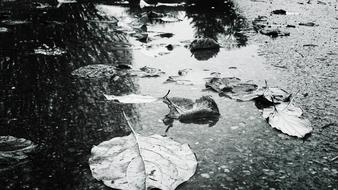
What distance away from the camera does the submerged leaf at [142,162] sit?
0.95 m

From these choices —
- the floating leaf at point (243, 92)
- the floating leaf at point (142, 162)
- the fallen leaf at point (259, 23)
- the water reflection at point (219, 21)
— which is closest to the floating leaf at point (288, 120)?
the floating leaf at point (243, 92)

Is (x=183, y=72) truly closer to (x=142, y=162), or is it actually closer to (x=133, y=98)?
(x=133, y=98)

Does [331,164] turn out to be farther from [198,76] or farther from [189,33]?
[189,33]

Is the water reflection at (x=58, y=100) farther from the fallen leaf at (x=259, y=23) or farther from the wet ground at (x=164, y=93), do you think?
the fallen leaf at (x=259, y=23)

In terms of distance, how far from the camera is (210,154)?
1117 millimetres

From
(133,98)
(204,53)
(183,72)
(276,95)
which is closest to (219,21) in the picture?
(204,53)

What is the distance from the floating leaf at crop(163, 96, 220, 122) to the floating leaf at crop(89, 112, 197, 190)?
0.66ft

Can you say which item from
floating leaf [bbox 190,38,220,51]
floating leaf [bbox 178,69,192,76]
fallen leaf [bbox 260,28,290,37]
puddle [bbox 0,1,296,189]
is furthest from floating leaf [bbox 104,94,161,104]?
fallen leaf [bbox 260,28,290,37]

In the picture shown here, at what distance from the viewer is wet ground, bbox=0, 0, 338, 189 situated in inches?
40.9

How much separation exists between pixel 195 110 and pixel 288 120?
36 cm

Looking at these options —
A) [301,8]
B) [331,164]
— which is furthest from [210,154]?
[301,8]

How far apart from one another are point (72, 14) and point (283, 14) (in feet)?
6.62

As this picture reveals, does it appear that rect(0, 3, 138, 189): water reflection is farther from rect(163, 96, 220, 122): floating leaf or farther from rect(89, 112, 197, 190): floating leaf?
rect(163, 96, 220, 122): floating leaf

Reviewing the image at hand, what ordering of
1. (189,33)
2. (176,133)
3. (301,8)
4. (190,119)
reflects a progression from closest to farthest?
(176,133) → (190,119) → (189,33) → (301,8)
